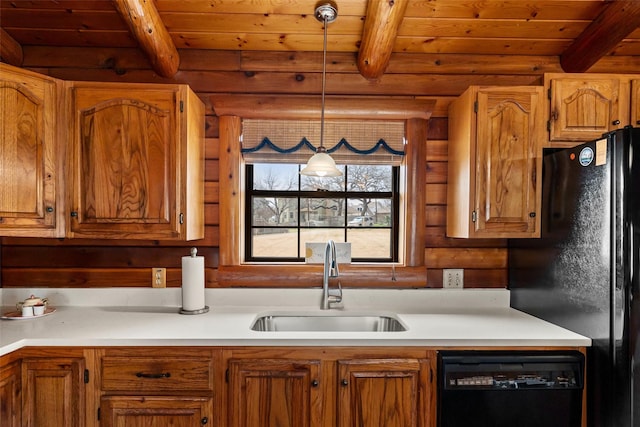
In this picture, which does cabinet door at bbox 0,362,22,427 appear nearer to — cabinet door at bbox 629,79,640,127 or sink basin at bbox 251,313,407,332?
sink basin at bbox 251,313,407,332

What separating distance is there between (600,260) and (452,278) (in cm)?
78

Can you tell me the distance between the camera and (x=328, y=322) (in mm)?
1982

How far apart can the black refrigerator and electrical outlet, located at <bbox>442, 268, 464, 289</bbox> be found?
436 mm

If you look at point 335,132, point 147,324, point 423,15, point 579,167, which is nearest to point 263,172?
point 335,132

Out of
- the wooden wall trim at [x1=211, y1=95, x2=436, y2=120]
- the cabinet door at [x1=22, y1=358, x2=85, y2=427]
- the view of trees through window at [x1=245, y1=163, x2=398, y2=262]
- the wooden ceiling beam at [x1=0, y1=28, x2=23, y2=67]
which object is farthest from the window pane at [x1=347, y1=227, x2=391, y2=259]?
the wooden ceiling beam at [x1=0, y1=28, x2=23, y2=67]

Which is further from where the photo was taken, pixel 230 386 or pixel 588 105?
pixel 588 105

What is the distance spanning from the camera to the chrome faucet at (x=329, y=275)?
1960 mm

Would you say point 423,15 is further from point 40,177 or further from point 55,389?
point 55,389

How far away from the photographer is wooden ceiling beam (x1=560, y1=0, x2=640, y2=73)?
1.72 m

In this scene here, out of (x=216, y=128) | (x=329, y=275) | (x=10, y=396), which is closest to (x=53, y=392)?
(x=10, y=396)

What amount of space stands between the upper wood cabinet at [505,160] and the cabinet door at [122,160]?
151 centimetres

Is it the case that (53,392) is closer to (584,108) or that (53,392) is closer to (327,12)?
(327,12)

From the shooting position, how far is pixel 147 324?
5.47ft

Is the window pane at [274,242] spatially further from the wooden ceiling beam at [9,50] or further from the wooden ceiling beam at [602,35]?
the wooden ceiling beam at [602,35]
